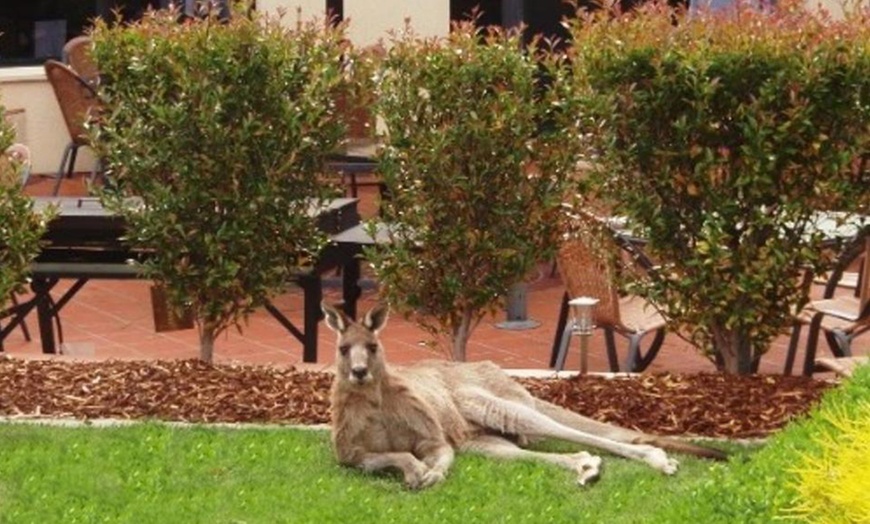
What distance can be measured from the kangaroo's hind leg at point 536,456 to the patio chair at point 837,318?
85.2 inches

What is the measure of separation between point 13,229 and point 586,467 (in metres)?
3.21

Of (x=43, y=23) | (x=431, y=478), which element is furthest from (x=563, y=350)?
(x=43, y=23)

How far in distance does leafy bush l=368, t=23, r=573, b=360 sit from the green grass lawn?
1.53m

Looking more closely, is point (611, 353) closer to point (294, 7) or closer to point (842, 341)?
point (842, 341)

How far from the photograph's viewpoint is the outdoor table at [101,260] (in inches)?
425

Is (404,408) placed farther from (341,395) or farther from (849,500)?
(849,500)

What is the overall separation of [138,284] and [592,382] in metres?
6.29

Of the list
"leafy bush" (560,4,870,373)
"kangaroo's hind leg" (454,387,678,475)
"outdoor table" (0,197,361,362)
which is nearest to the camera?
"kangaroo's hind leg" (454,387,678,475)

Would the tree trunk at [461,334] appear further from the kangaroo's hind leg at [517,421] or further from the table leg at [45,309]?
A: the table leg at [45,309]

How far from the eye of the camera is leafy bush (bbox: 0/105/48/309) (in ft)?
31.6

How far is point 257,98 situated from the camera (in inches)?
382

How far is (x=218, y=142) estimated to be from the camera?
9.62m

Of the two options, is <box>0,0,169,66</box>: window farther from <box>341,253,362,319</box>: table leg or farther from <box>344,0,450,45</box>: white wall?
<box>341,253,362,319</box>: table leg

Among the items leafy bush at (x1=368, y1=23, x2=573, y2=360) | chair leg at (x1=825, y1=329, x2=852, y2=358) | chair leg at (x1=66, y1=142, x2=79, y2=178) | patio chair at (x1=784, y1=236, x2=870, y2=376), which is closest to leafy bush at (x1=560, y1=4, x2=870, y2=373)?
leafy bush at (x1=368, y1=23, x2=573, y2=360)
